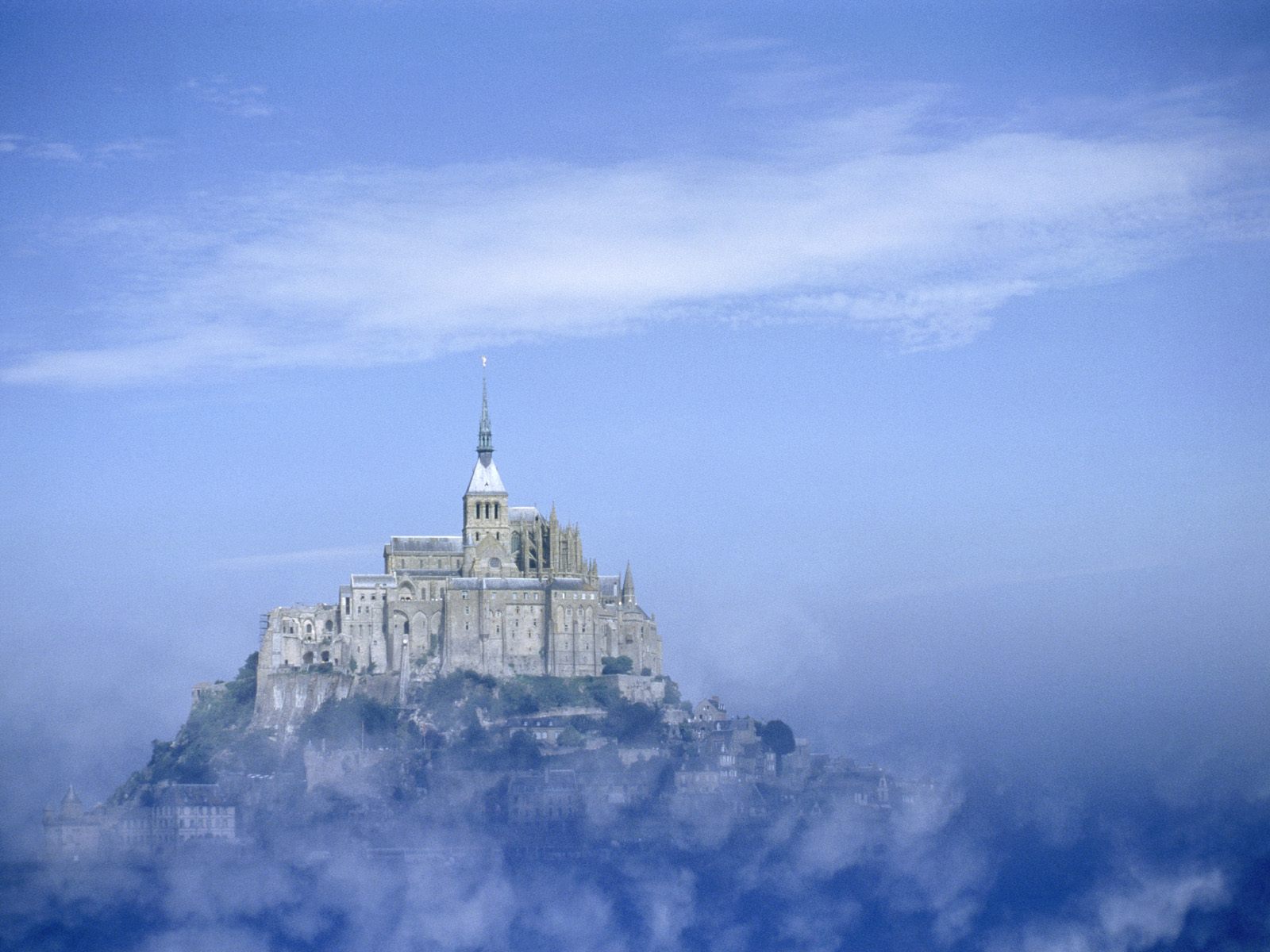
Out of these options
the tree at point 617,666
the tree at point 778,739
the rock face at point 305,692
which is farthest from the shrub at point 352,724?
the tree at point 778,739

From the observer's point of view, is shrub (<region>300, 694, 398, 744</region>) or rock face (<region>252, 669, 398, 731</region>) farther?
rock face (<region>252, 669, 398, 731</region>)

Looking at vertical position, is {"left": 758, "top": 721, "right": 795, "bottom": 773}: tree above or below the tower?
below

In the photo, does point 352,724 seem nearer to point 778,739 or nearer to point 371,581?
point 371,581

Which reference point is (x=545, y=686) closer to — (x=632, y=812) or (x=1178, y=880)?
(x=632, y=812)

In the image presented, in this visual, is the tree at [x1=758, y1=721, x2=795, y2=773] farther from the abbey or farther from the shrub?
the shrub

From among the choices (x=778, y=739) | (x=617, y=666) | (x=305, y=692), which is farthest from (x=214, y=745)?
(x=778, y=739)

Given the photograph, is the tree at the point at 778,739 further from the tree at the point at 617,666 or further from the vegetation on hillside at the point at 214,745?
the vegetation on hillside at the point at 214,745

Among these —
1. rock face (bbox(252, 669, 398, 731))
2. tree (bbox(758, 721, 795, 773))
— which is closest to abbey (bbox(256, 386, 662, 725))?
rock face (bbox(252, 669, 398, 731))

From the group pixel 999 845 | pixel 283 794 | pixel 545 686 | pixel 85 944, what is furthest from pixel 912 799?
pixel 85 944
